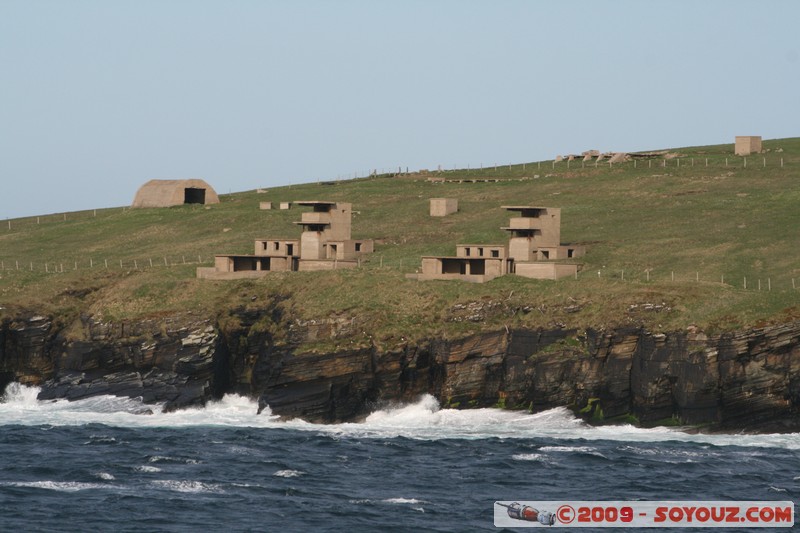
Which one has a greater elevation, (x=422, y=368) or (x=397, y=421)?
(x=422, y=368)

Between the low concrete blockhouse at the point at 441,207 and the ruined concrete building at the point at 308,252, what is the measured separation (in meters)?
28.9

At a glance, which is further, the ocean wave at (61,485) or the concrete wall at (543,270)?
the concrete wall at (543,270)

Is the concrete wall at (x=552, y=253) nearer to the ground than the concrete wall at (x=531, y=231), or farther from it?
nearer to the ground

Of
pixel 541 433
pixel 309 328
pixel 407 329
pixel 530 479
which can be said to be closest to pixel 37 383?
pixel 309 328

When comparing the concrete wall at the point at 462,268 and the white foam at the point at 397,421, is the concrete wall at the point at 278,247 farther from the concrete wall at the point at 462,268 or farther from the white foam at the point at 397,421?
the white foam at the point at 397,421

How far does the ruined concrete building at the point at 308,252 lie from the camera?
142 metres

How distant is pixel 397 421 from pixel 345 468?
70.5ft

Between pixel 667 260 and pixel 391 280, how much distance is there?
29341 millimetres

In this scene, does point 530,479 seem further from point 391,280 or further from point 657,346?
point 391,280

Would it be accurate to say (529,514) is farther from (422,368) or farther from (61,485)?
(422,368)

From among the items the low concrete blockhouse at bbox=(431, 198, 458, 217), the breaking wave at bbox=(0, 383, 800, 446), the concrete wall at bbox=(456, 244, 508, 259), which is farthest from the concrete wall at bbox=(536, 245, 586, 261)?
the low concrete blockhouse at bbox=(431, 198, 458, 217)

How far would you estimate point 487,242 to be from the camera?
15938cm

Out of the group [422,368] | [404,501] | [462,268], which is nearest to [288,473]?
[404,501]

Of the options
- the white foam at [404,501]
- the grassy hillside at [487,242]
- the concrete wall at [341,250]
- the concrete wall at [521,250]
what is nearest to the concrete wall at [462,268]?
the grassy hillside at [487,242]
